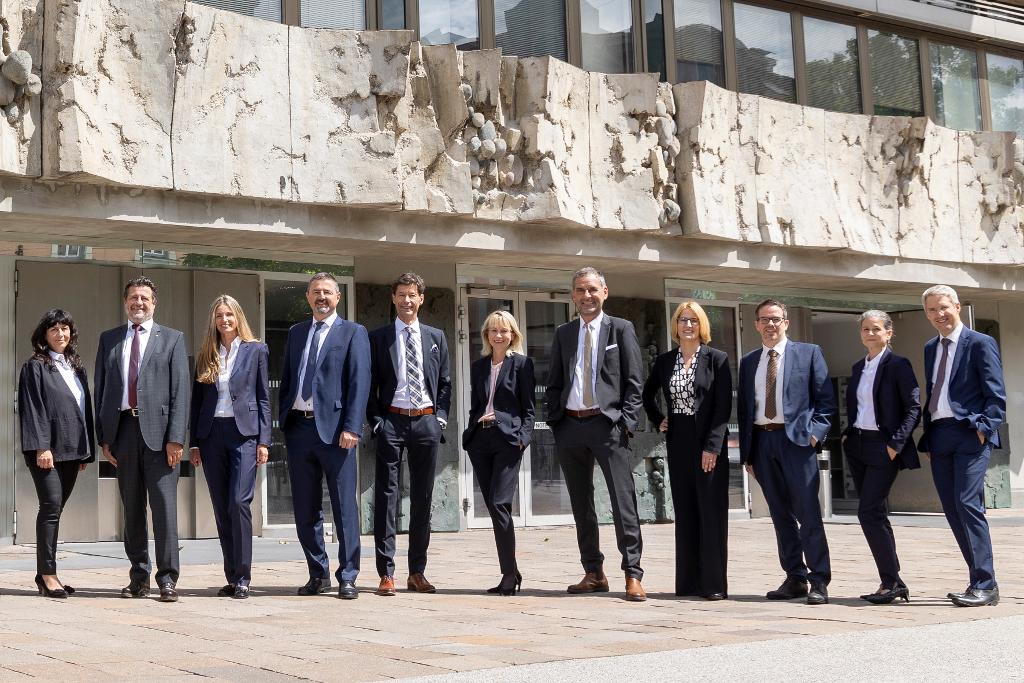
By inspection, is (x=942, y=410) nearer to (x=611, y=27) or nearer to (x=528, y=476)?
(x=528, y=476)

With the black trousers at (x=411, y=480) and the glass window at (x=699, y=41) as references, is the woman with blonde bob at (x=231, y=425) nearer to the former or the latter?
the black trousers at (x=411, y=480)

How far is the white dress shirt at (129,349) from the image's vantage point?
27.5 feet

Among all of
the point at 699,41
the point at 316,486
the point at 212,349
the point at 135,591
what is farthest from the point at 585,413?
the point at 699,41

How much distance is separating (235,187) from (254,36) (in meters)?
1.44

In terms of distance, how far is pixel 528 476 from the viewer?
619 inches

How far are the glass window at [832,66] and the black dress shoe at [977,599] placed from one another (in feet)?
36.5

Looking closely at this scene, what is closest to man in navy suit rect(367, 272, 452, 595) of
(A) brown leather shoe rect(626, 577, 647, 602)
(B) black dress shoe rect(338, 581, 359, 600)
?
(B) black dress shoe rect(338, 581, 359, 600)

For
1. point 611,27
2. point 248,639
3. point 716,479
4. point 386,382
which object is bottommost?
point 248,639

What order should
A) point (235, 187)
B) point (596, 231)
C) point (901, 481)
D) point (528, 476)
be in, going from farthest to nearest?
point (901, 481) → point (528, 476) → point (596, 231) → point (235, 187)

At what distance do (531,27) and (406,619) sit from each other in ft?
32.2

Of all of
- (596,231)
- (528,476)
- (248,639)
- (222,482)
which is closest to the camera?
(248,639)

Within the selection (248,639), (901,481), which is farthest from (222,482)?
(901,481)

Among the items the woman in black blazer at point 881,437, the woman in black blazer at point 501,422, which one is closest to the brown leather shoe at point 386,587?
the woman in black blazer at point 501,422

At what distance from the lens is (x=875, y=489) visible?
8227 millimetres
